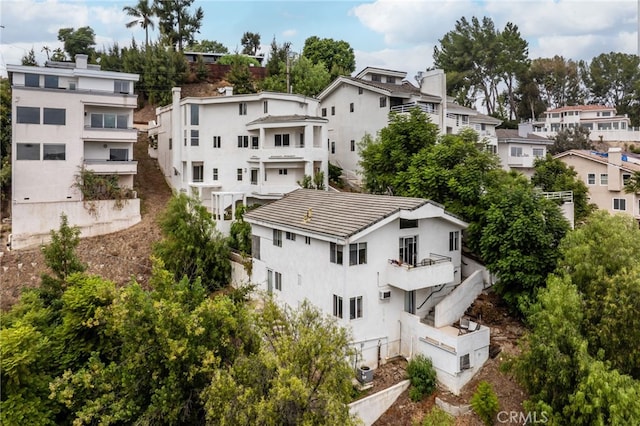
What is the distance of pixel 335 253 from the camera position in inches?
749

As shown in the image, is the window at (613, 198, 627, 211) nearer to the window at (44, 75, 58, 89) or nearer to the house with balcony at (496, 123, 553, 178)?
the house with balcony at (496, 123, 553, 178)

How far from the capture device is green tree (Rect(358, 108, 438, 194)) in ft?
89.2

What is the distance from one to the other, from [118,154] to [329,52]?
115 ft

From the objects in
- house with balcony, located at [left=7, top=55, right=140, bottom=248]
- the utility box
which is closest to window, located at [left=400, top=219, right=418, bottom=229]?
the utility box

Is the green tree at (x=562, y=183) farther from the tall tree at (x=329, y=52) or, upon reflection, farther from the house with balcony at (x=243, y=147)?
the tall tree at (x=329, y=52)

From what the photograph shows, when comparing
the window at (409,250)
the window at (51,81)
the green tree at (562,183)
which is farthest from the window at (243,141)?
the green tree at (562,183)

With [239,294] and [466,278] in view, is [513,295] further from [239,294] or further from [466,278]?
[239,294]

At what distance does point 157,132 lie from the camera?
42.9 meters

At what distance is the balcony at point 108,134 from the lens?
107 feet

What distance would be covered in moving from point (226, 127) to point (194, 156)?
3.60 metres

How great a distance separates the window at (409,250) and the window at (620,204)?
89.6 feet

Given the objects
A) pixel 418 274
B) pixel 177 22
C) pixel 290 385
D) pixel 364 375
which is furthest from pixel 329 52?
pixel 290 385

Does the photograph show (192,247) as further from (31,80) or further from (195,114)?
(31,80)

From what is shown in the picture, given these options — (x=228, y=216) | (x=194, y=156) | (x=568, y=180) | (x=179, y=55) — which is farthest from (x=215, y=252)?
(x=179, y=55)
